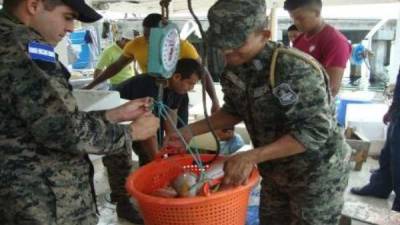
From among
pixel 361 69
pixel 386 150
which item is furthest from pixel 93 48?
pixel 386 150

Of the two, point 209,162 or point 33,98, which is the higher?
point 33,98

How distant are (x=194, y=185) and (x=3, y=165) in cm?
60

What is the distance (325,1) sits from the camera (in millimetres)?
4500

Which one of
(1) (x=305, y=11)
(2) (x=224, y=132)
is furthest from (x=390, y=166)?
(2) (x=224, y=132)

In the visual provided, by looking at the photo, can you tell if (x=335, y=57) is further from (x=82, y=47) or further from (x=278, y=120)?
(x=82, y=47)

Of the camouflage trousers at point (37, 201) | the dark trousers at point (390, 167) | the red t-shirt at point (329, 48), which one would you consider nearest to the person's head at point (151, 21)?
the camouflage trousers at point (37, 201)

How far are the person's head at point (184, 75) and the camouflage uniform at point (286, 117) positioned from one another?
1.00 meters

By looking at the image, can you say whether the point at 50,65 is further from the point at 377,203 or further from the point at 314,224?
the point at 377,203

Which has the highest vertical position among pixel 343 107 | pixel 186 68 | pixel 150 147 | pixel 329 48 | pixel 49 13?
pixel 49 13

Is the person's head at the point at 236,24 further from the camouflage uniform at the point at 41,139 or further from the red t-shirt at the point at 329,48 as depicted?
the red t-shirt at the point at 329,48

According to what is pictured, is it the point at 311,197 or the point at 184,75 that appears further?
the point at 184,75

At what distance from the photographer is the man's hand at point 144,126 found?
4.59 feet

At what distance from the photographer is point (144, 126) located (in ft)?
4.64

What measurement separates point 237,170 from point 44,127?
602 millimetres
